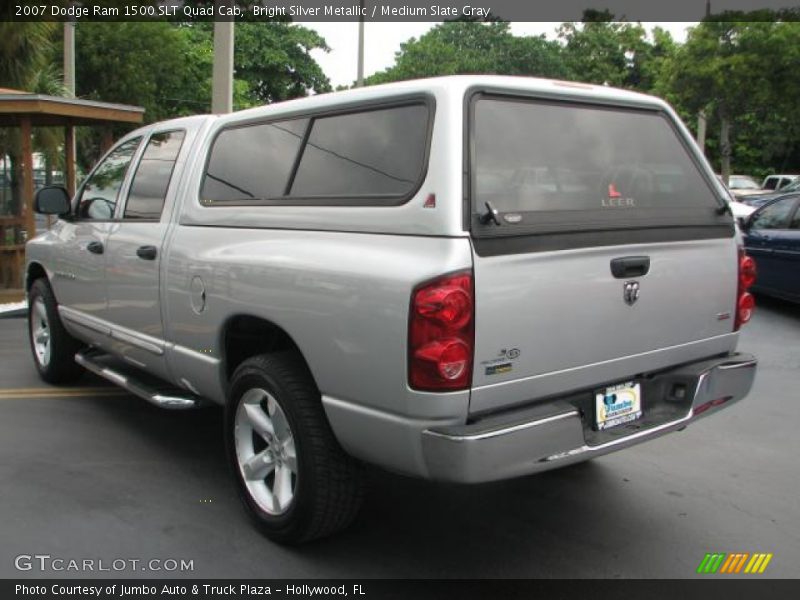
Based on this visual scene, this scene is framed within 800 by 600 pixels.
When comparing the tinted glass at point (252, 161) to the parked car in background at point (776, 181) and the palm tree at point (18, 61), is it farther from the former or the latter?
the parked car in background at point (776, 181)

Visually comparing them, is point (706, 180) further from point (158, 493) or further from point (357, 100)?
point (158, 493)

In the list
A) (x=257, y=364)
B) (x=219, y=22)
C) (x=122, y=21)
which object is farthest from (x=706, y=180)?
(x=122, y=21)

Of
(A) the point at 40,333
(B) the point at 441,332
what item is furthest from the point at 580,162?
(A) the point at 40,333

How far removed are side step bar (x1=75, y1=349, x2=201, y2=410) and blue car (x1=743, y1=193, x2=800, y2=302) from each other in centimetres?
716

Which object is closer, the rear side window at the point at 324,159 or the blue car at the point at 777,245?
the rear side window at the point at 324,159

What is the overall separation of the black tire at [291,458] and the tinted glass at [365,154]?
79cm

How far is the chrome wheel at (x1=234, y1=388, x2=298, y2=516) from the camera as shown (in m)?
3.51

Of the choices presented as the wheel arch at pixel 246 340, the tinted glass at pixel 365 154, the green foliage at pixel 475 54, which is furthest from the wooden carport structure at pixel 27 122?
the green foliage at pixel 475 54

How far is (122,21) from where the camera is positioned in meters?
23.2

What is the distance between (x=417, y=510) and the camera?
13.1ft

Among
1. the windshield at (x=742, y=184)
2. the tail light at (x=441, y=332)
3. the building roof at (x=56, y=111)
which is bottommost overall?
the tail light at (x=441, y=332)

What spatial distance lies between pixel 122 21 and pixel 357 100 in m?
22.4

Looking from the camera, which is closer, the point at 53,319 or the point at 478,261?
the point at 478,261

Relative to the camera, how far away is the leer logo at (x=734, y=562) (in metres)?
3.39
